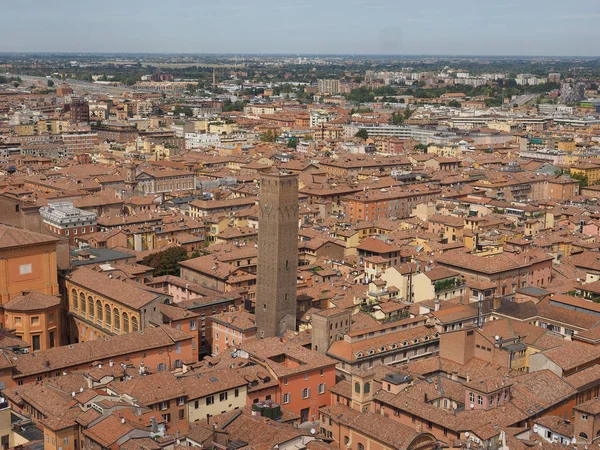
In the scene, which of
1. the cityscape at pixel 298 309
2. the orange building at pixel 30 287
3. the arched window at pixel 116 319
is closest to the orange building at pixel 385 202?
the cityscape at pixel 298 309

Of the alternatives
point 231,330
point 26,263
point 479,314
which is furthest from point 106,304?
point 479,314

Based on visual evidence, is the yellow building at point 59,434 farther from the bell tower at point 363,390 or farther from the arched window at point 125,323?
the arched window at point 125,323

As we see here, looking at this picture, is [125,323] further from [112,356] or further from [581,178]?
[581,178]

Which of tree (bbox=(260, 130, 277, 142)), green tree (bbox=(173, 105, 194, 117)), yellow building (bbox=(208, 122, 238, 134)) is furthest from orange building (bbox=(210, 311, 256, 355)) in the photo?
green tree (bbox=(173, 105, 194, 117))

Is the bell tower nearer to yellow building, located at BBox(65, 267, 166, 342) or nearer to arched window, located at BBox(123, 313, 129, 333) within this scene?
yellow building, located at BBox(65, 267, 166, 342)

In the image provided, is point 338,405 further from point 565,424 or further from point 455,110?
point 455,110

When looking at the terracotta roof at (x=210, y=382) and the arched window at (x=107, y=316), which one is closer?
the terracotta roof at (x=210, y=382)

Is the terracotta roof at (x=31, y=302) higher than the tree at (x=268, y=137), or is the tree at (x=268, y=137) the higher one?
the terracotta roof at (x=31, y=302)

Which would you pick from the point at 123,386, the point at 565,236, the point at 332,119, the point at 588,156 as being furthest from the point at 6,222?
the point at 332,119
